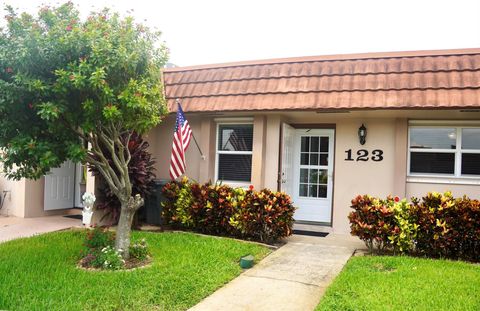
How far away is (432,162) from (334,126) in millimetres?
2219

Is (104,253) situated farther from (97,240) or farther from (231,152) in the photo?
(231,152)

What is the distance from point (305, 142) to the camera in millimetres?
9852

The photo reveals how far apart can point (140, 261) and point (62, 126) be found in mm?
2291

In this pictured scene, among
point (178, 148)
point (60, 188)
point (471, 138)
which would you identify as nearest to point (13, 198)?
point (60, 188)

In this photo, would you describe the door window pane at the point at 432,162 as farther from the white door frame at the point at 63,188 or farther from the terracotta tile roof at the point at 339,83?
the white door frame at the point at 63,188

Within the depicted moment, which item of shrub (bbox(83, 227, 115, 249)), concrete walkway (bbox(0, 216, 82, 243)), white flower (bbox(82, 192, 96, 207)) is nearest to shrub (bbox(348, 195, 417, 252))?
shrub (bbox(83, 227, 115, 249))

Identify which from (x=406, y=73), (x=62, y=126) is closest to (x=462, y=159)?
(x=406, y=73)

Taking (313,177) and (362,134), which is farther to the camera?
(313,177)

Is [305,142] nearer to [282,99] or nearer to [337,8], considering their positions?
[282,99]

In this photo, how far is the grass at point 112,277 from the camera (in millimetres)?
4422

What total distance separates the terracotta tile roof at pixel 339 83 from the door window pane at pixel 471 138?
1266 mm

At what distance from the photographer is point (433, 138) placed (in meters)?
8.56

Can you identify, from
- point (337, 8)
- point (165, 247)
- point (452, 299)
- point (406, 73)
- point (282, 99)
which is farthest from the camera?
point (337, 8)

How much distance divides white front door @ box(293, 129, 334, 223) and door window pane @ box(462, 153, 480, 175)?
9.04 feet
